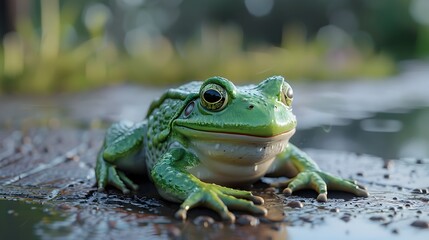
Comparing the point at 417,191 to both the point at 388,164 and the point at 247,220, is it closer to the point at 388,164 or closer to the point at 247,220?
the point at 388,164

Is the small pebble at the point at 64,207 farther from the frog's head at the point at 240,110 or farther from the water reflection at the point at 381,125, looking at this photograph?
the water reflection at the point at 381,125

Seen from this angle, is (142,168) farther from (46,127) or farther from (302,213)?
(46,127)

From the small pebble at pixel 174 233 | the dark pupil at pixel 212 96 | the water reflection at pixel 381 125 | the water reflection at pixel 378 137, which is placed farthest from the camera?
the water reflection at pixel 381 125

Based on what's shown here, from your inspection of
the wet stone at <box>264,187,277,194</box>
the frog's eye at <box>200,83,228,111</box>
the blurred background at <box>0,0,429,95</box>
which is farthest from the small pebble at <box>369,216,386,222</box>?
the blurred background at <box>0,0,429,95</box>

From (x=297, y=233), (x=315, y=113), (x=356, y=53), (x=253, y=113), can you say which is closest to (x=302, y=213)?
(x=297, y=233)

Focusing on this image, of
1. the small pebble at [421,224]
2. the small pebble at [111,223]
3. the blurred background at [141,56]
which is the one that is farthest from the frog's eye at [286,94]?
the blurred background at [141,56]
